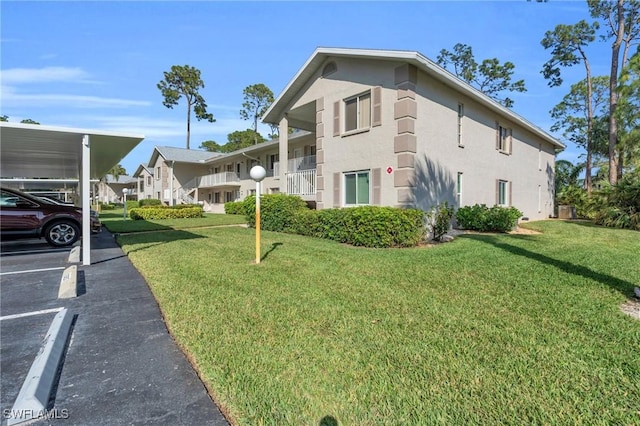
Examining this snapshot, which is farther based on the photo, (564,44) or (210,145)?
(210,145)

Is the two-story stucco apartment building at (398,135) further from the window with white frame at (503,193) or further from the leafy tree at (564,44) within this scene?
the leafy tree at (564,44)

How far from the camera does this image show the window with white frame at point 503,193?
52.2ft

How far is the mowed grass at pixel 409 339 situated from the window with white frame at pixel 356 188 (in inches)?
219

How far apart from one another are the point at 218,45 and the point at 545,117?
36.4 m

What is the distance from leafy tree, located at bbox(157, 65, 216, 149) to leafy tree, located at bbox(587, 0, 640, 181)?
4008 centimetres

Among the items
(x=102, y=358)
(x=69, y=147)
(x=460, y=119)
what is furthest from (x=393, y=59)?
(x=102, y=358)

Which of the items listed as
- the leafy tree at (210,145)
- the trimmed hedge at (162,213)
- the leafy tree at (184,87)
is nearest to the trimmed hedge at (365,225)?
the trimmed hedge at (162,213)

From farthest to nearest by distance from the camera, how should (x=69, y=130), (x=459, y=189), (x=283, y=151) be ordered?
(x=283, y=151)
(x=459, y=189)
(x=69, y=130)

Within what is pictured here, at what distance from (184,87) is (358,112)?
37.2m

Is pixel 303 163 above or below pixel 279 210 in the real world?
above

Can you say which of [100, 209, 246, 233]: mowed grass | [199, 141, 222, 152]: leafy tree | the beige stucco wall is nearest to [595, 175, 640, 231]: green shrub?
the beige stucco wall

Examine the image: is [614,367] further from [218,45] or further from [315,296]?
[218,45]

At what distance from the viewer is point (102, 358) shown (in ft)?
9.90

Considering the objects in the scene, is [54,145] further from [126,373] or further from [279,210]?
[126,373]
